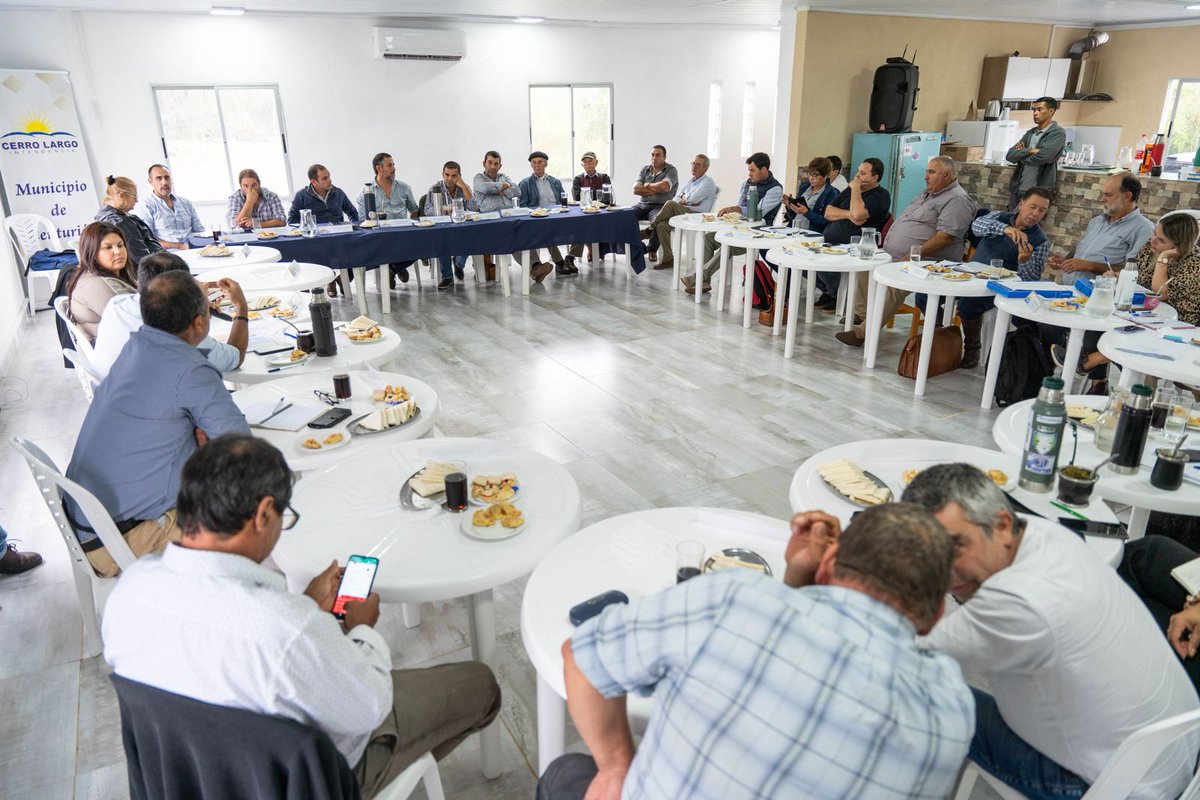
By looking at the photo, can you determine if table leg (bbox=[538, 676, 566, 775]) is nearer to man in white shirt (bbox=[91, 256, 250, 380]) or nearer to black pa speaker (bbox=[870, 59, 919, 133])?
man in white shirt (bbox=[91, 256, 250, 380])

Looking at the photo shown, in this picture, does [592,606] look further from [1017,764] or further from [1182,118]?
[1182,118]

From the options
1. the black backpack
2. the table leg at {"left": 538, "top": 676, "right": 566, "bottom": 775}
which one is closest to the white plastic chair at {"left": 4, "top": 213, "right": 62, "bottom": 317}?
the table leg at {"left": 538, "top": 676, "right": 566, "bottom": 775}

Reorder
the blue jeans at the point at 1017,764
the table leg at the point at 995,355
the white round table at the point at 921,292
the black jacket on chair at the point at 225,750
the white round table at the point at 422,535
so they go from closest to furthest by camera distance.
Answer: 1. the black jacket on chair at the point at 225,750
2. the blue jeans at the point at 1017,764
3. the white round table at the point at 422,535
4. the table leg at the point at 995,355
5. the white round table at the point at 921,292

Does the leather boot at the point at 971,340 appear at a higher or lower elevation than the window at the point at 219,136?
lower

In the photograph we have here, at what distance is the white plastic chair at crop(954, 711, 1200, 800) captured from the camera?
1.26 m

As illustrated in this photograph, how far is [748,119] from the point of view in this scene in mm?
11898

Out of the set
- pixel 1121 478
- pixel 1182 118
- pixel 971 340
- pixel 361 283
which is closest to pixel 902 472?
pixel 1121 478

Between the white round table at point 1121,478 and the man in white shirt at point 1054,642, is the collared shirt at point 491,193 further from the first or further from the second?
the man in white shirt at point 1054,642

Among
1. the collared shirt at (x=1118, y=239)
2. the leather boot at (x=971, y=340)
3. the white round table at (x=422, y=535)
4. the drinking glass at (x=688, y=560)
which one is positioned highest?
the collared shirt at (x=1118, y=239)

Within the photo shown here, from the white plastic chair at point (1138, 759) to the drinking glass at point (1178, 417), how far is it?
1272 mm

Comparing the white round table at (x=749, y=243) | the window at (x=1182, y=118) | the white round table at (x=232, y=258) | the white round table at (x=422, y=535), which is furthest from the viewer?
the window at (x=1182, y=118)

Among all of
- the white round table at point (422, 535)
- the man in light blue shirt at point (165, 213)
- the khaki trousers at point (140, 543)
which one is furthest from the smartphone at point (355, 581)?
the man in light blue shirt at point (165, 213)

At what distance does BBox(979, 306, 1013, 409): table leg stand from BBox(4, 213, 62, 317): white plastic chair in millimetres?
7400

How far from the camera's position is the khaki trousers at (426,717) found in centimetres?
154
